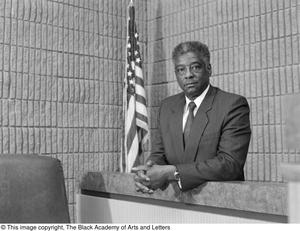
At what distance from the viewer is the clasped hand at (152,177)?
1963 millimetres

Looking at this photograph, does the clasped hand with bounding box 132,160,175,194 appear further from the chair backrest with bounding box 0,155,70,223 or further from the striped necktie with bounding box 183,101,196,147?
the chair backrest with bounding box 0,155,70,223

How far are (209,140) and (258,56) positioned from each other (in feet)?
3.89

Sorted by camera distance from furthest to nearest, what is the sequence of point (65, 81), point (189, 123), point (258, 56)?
point (65, 81)
point (258, 56)
point (189, 123)

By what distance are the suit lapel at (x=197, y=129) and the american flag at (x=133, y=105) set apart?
1021 mm

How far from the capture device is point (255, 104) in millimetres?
3070

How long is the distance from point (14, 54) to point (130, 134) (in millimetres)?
1007

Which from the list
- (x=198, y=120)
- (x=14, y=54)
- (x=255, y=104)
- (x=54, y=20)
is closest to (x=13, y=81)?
(x=14, y=54)

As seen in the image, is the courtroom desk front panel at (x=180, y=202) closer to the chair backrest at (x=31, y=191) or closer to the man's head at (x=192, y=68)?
the chair backrest at (x=31, y=191)

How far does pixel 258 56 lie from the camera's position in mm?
3064

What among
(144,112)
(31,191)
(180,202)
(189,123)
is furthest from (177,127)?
(144,112)

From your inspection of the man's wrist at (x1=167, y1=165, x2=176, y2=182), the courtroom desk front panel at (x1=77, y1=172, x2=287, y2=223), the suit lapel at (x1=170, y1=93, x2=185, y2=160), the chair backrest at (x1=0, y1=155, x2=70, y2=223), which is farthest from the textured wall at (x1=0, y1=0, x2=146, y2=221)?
the man's wrist at (x1=167, y1=165, x2=176, y2=182)

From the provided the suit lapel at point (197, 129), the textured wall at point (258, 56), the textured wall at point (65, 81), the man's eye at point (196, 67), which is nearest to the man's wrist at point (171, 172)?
the suit lapel at point (197, 129)

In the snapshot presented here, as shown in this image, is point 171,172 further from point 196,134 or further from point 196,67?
point 196,67

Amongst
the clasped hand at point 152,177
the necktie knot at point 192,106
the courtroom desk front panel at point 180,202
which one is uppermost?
the necktie knot at point 192,106
